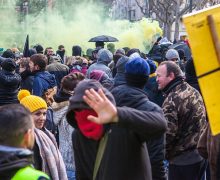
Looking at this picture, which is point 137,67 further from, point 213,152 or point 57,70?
point 57,70

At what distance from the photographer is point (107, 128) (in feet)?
13.6

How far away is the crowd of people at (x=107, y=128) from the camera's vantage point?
3.60m

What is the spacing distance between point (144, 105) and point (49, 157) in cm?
89

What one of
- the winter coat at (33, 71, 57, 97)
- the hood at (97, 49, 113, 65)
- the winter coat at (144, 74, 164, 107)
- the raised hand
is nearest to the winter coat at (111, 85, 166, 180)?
the raised hand

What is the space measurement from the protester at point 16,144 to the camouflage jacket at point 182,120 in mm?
2937

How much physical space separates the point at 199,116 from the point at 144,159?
7.85 ft

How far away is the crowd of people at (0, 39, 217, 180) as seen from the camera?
360cm

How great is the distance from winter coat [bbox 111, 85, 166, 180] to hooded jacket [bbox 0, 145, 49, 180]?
1430 millimetres

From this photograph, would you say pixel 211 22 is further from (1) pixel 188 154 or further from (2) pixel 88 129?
(1) pixel 188 154

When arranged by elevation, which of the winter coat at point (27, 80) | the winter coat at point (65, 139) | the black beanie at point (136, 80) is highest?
the black beanie at point (136, 80)

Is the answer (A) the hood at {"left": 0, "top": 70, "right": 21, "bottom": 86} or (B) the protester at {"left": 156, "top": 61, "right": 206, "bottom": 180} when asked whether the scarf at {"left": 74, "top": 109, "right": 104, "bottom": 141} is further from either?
(A) the hood at {"left": 0, "top": 70, "right": 21, "bottom": 86}

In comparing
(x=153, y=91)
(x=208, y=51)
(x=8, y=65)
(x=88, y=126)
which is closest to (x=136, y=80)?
(x=88, y=126)

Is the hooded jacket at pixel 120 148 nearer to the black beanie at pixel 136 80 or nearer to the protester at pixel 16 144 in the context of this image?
the protester at pixel 16 144

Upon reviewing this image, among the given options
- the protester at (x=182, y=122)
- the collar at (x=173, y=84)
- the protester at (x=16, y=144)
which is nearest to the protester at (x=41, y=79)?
the collar at (x=173, y=84)
